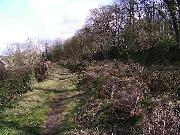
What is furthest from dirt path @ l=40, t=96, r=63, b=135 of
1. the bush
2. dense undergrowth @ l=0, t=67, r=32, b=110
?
the bush

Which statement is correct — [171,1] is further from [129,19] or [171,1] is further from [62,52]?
[62,52]

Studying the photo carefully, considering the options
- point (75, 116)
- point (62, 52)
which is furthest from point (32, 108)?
point (62, 52)

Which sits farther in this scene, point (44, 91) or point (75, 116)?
point (44, 91)

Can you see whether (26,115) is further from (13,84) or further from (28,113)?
(13,84)

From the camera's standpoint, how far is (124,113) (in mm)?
17797

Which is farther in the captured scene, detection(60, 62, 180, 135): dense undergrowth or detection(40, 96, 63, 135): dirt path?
detection(40, 96, 63, 135): dirt path

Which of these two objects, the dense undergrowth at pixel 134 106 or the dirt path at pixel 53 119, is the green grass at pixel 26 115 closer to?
the dirt path at pixel 53 119

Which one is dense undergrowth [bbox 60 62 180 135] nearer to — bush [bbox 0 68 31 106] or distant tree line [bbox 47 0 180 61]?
bush [bbox 0 68 31 106]

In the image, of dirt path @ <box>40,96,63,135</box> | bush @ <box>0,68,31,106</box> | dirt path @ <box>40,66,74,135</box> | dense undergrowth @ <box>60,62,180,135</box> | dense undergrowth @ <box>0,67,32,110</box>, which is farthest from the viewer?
bush @ <box>0,68,31,106</box>

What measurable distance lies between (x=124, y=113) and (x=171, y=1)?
19604 millimetres

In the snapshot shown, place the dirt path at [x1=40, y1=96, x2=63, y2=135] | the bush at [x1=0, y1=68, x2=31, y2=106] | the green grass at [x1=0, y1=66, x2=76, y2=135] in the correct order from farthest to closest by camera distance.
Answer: the bush at [x1=0, y1=68, x2=31, y2=106] < the green grass at [x1=0, y1=66, x2=76, y2=135] < the dirt path at [x1=40, y1=96, x2=63, y2=135]

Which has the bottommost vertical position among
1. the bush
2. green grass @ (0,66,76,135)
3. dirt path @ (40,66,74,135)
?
dirt path @ (40,66,74,135)

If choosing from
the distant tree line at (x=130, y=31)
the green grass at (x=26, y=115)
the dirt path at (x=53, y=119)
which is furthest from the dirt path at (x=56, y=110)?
the distant tree line at (x=130, y=31)

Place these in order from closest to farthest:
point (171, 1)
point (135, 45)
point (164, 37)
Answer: point (171, 1) < point (164, 37) < point (135, 45)
